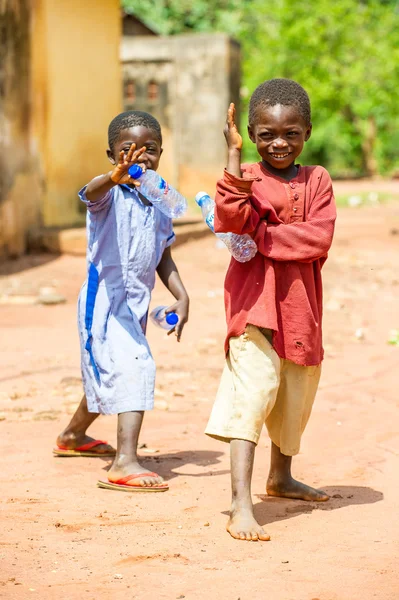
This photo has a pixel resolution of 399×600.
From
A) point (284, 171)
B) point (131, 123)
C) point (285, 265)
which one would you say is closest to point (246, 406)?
point (285, 265)

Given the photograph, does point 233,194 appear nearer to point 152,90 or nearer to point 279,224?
point 279,224

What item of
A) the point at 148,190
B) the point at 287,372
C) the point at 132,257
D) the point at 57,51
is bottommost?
the point at 287,372

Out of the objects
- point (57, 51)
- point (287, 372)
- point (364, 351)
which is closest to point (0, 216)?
point (57, 51)

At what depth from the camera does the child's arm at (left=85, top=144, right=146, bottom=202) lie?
373cm

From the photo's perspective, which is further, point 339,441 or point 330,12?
point 330,12

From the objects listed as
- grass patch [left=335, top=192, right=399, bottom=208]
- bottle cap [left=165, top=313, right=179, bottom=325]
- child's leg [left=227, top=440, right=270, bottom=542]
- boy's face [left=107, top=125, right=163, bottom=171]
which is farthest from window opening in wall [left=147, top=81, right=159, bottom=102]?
child's leg [left=227, top=440, right=270, bottom=542]

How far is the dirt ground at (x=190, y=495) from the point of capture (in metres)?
3.04

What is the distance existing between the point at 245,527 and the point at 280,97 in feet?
4.99

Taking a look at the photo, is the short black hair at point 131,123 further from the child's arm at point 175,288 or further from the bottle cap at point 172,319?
the bottle cap at point 172,319

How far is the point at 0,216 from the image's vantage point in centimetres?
1005

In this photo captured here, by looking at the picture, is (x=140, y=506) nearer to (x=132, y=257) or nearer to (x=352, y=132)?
(x=132, y=257)

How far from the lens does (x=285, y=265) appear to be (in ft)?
11.7

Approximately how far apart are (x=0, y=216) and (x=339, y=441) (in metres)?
6.09

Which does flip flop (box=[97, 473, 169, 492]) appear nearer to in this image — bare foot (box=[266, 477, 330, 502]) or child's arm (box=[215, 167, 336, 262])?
bare foot (box=[266, 477, 330, 502])
